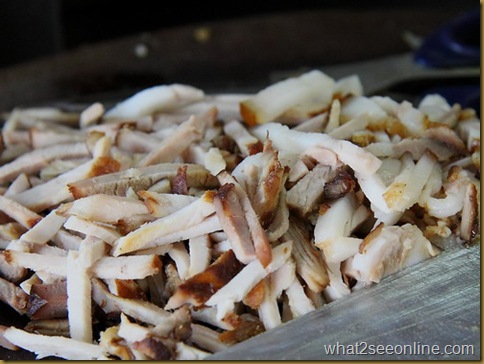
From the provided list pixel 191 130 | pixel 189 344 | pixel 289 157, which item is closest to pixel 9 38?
pixel 191 130

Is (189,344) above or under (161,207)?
under

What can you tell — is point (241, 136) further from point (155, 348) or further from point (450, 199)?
point (155, 348)

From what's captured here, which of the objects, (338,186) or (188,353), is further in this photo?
(338,186)

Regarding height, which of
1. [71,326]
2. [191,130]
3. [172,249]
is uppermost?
[191,130]

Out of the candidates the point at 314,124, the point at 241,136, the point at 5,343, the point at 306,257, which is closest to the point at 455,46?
the point at 314,124

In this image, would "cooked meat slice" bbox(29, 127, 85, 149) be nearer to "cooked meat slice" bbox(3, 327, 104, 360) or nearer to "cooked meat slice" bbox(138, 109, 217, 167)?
"cooked meat slice" bbox(138, 109, 217, 167)

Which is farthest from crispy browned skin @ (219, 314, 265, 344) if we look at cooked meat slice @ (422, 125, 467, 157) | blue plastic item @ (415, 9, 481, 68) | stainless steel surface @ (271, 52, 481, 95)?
blue plastic item @ (415, 9, 481, 68)

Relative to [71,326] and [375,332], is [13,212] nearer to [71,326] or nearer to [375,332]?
[71,326]
